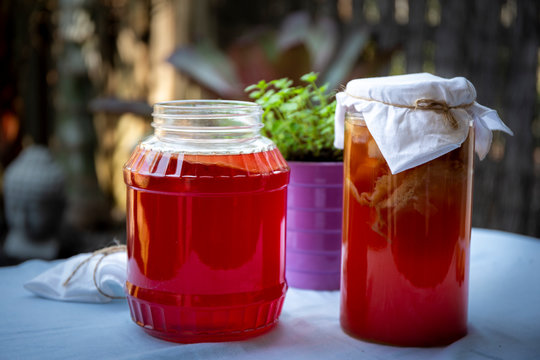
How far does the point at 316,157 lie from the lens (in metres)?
1.24

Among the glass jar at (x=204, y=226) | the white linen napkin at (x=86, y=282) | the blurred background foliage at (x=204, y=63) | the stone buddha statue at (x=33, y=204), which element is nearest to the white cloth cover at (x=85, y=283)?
the white linen napkin at (x=86, y=282)

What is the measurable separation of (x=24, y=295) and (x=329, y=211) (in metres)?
0.58

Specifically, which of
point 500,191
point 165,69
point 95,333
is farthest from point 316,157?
point 500,191

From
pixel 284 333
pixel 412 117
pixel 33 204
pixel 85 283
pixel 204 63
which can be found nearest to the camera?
pixel 412 117

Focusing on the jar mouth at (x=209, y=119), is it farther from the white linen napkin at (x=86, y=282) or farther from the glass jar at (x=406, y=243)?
the white linen napkin at (x=86, y=282)

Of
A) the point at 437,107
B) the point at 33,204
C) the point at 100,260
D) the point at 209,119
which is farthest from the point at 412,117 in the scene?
the point at 33,204

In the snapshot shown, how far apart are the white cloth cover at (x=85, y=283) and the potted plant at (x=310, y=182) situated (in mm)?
323

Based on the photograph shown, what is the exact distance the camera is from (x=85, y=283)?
1163mm

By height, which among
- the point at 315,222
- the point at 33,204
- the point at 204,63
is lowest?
the point at 33,204

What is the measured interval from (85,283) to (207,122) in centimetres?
41

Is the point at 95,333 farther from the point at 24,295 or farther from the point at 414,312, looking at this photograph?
the point at 414,312

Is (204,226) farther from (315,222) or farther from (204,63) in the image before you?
(204,63)

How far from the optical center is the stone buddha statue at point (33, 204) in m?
2.92

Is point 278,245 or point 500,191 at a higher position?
point 278,245
